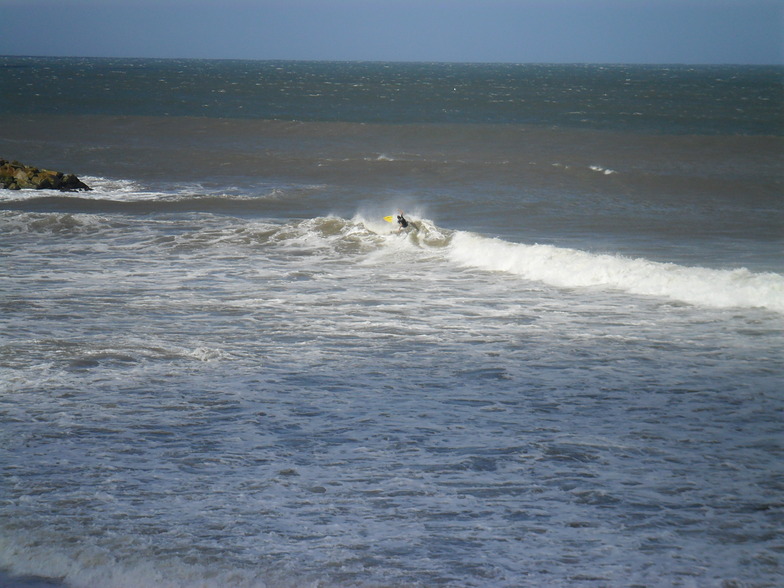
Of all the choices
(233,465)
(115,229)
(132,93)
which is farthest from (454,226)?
(132,93)

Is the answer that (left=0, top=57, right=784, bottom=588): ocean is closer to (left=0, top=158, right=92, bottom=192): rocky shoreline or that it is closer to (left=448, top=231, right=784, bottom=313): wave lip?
(left=448, top=231, right=784, bottom=313): wave lip

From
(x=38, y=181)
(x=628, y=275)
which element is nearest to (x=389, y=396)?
(x=628, y=275)

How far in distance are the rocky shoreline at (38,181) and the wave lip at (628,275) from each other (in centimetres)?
1530

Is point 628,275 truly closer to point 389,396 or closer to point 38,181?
point 389,396

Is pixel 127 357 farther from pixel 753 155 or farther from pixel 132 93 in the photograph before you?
pixel 132 93

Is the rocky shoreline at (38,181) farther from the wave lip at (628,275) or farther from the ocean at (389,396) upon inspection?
the wave lip at (628,275)

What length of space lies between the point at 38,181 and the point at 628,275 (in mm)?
20305

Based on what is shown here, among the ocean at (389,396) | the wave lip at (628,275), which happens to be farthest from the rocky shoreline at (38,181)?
the wave lip at (628,275)

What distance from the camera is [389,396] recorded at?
9.28m

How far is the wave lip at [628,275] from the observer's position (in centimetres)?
1355


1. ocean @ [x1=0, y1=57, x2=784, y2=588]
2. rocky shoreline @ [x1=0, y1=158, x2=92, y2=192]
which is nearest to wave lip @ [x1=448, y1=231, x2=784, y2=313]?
ocean @ [x1=0, y1=57, x2=784, y2=588]

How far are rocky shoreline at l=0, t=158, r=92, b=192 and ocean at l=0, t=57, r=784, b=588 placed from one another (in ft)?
11.4

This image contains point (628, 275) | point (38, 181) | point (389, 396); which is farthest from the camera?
point (38, 181)

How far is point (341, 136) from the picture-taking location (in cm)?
4800
